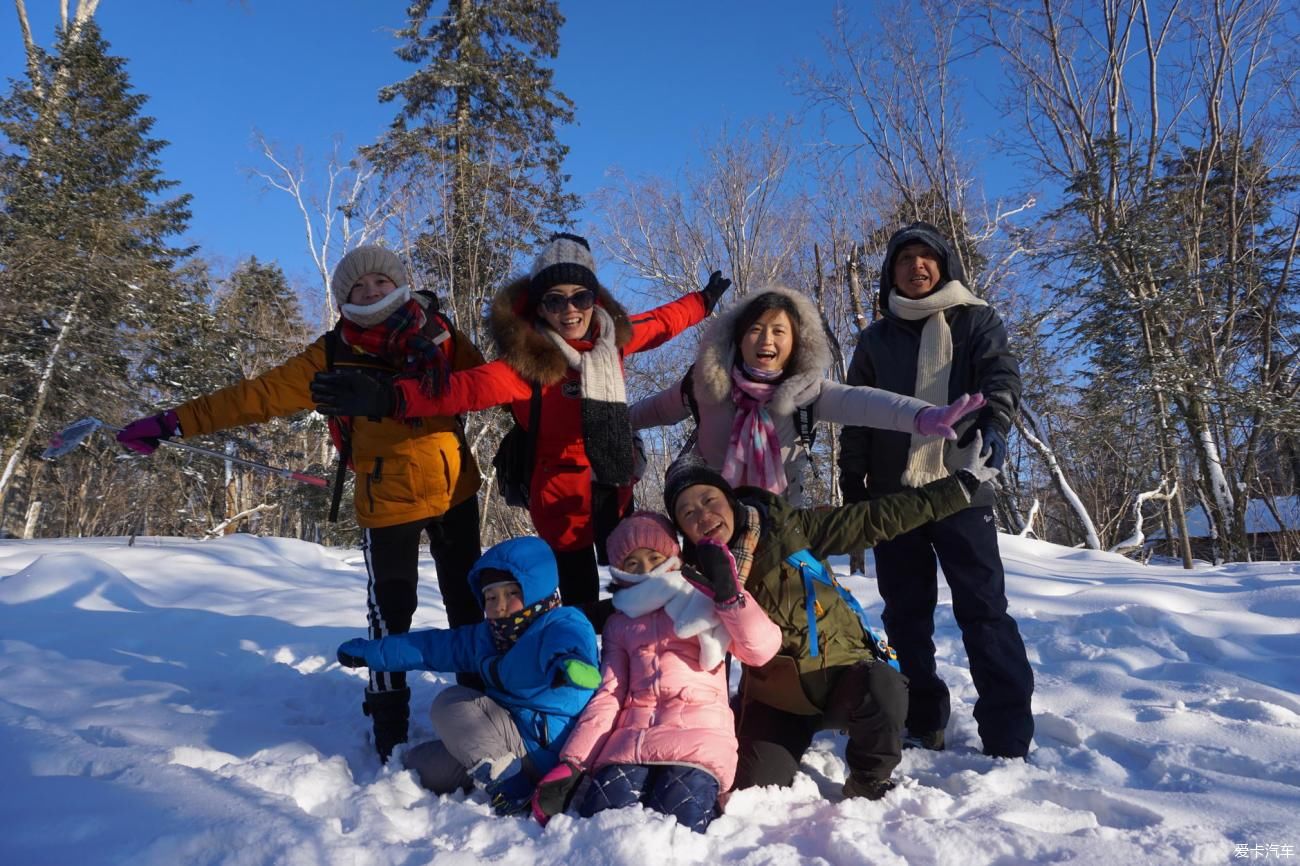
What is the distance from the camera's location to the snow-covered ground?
169cm

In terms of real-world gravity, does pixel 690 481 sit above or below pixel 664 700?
above

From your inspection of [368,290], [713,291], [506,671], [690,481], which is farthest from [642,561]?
[713,291]

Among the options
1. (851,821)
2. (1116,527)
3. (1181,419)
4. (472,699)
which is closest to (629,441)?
(472,699)

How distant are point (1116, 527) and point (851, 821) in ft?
44.8

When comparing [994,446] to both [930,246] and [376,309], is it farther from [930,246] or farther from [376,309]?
[376,309]

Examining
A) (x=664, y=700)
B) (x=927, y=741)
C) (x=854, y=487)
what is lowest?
(x=927, y=741)

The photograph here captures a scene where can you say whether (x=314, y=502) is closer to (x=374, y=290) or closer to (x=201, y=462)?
(x=201, y=462)

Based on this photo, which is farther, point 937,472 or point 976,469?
point 937,472

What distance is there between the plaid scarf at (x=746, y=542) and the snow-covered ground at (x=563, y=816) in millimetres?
686

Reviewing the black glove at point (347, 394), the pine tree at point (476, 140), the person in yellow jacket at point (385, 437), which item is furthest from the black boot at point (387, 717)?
the pine tree at point (476, 140)

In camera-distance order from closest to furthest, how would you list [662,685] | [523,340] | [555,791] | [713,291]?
[555,791] → [662,685] → [523,340] → [713,291]

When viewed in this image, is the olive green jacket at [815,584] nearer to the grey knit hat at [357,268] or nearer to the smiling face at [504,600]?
the smiling face at [504,600]

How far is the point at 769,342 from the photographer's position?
2.74 meters

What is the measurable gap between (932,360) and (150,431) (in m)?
2.92
